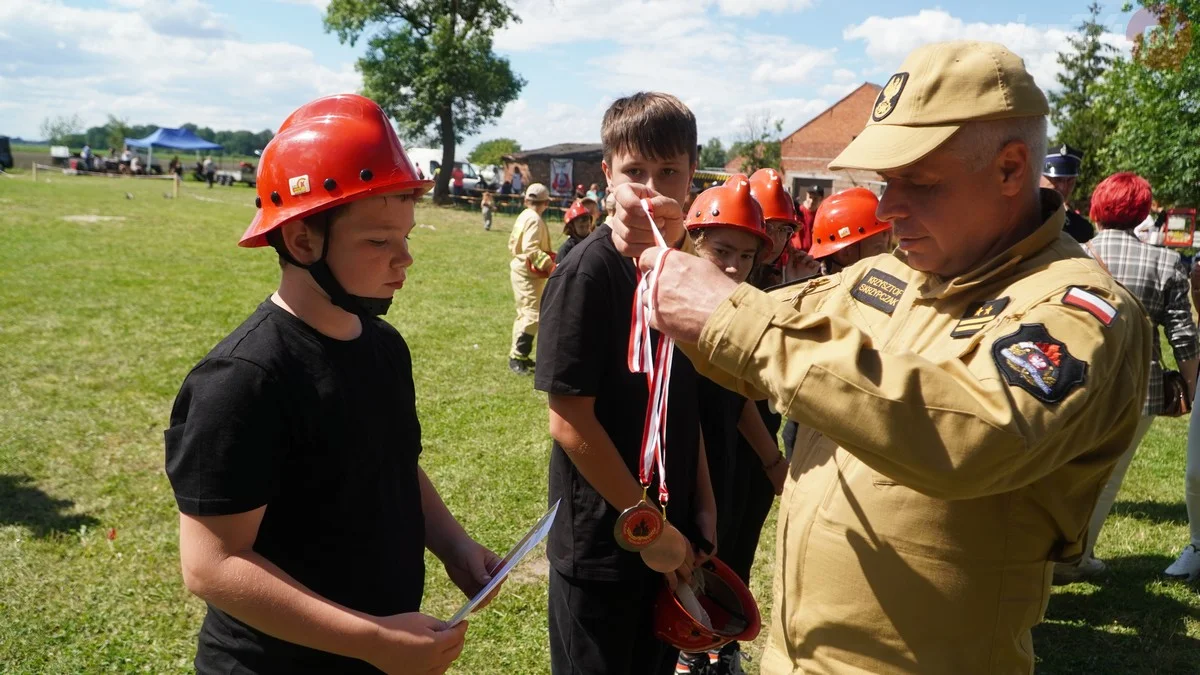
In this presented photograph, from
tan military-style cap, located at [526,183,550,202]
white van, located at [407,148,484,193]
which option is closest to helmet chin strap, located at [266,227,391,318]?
tan military-style cap, located at [526,183,550,202]

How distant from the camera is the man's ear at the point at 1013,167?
190 cm

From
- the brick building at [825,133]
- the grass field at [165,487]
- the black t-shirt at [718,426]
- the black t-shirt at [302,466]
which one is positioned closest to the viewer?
the black t-shirt at [302,466]

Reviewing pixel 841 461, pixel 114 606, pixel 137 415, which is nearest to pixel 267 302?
pixel 841 461

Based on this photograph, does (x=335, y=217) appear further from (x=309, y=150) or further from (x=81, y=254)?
(x=81, y=254)

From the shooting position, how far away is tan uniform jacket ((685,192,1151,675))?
1517 millimetres

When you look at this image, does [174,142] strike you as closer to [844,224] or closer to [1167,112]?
[1167,112]

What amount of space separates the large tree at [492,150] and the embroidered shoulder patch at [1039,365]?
258 feet

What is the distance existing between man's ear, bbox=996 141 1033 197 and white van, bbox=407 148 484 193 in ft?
150

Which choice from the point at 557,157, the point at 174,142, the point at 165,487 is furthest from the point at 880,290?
the point at 174,142

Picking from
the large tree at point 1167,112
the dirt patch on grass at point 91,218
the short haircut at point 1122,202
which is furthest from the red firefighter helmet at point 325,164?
the large tree at point 1167,112

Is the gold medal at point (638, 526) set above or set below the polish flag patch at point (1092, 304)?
below

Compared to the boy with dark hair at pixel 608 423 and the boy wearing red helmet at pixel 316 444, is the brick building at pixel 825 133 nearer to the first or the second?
the boy with dark hair at pixel 608 423

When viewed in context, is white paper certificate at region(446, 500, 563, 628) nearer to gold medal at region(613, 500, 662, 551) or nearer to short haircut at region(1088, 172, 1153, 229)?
gold medal at region(613, 500, 662, 551)

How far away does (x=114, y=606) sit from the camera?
182 inches
